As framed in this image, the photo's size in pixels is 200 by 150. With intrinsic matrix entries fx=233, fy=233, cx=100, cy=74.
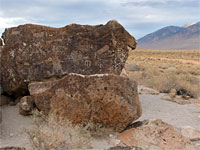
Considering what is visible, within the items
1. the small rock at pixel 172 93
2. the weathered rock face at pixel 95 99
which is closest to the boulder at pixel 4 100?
the weathered rock face at pixel 95 99

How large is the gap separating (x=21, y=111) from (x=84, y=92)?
1.86m

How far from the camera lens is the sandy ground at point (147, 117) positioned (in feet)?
14.2

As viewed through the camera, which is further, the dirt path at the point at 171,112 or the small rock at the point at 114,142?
the dirt path at the point at 171,112

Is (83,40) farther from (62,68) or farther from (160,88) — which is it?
(160,88)

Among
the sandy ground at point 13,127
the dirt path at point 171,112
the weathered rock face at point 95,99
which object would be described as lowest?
the dirt path at point 171,112

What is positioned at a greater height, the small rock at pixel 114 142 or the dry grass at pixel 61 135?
the dry grass at pixel 61 135

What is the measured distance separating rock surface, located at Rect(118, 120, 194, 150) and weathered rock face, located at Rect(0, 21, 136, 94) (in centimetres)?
191

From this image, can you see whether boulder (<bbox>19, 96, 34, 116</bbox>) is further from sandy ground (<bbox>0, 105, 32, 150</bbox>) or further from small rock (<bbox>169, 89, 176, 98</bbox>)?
small rock (<bbox>169, 89, 176, 98</bbox>)

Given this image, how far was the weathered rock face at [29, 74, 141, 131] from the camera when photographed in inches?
173

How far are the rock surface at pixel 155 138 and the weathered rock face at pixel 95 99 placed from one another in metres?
0.28

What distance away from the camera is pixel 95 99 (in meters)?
4.41

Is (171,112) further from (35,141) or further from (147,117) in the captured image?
(35,141)

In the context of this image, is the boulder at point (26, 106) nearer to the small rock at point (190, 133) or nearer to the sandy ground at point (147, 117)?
the sandy ground at point (147, 117)

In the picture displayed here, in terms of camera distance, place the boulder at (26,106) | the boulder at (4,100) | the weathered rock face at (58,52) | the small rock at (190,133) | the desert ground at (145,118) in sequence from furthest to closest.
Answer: the boulder at (4,100), the weathered rock face at (58,52), the boulder at (26,106), the small rock at (190,133), the desert ground at (145,118)
